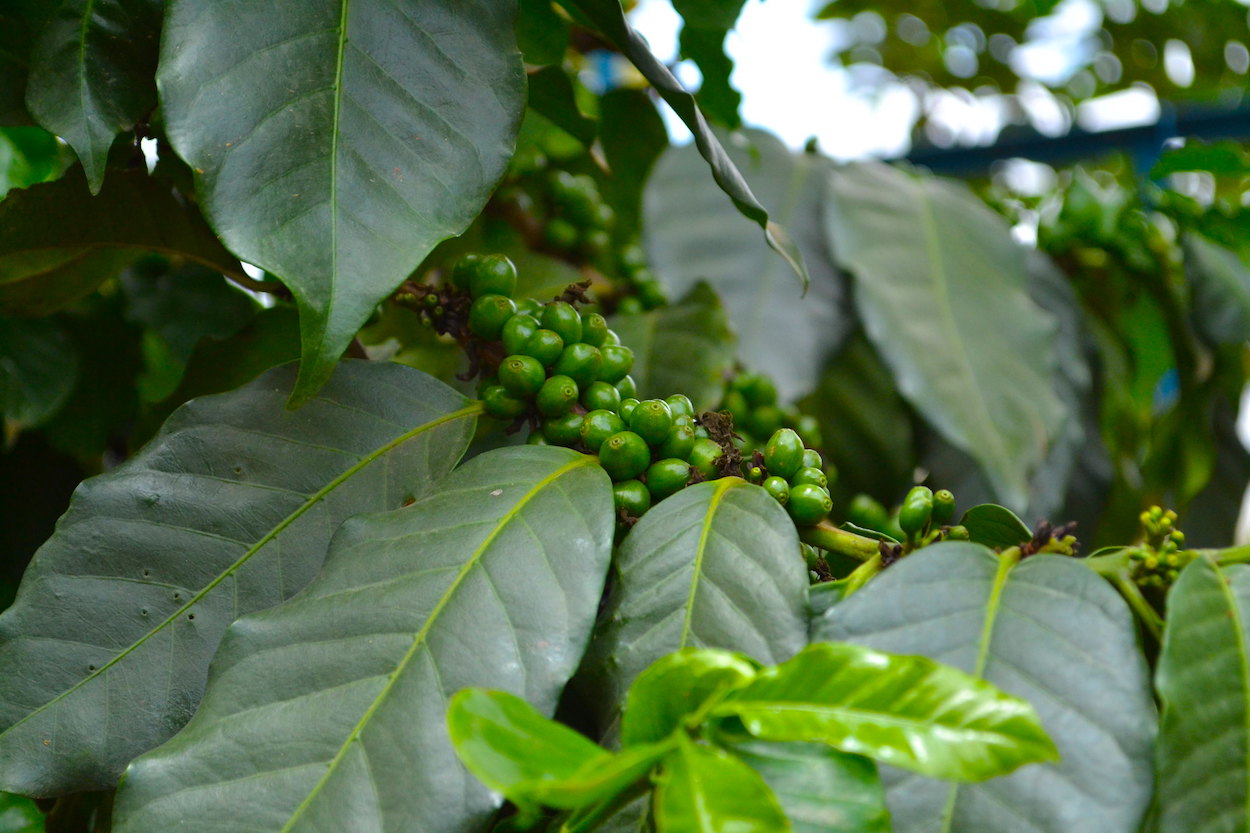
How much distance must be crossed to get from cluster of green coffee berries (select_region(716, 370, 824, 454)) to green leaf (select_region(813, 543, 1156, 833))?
0.41 metres

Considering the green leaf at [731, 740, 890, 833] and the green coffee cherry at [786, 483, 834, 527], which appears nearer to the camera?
the green leaf at [731, 740, 890, 833]

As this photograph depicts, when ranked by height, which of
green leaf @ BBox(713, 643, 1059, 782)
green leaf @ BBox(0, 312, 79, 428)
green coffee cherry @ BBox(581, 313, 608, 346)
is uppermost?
green leaf @ BBox(713, 643, 1059, 782)

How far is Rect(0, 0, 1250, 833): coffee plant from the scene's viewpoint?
359 millimetres

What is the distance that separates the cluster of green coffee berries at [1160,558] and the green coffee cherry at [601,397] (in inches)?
10.3

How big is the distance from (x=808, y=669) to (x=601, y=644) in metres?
0.12

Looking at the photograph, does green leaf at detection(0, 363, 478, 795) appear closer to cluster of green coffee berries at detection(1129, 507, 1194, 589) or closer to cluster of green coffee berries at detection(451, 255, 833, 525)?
cluster of green coffee berries at detection(451, 255, 833, 525)

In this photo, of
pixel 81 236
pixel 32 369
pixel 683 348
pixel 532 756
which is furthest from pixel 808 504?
pixel 32 369

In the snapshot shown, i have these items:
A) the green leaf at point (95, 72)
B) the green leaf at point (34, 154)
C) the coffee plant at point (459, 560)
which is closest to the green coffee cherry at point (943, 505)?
the coffee plant at point (459, 560)

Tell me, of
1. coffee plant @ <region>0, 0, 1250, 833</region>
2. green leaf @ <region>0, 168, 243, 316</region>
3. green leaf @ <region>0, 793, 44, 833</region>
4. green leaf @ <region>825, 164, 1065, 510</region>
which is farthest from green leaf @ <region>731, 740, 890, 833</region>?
green leaf @ <region>825, 164, 1065, 510</region>

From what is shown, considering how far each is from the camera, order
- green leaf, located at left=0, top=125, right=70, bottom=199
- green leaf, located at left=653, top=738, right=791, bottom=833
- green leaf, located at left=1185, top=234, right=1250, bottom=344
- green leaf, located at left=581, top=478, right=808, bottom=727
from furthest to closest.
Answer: green leaf, located at left=1185, top=234, right=1250, bottom=344 → green leaf, located at left=0, top=125, right=70, bottom=199 → green leaf, located at left=581, top=478, right=808, bottom=727 → green leaf, located at left=653, top=738, right=791, bottom=833

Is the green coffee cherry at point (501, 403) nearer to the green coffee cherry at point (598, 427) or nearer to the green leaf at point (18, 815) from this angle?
the green coffee cherry at point (598, 427)

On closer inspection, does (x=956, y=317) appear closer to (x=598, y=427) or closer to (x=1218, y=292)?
(x=1218, y=292)

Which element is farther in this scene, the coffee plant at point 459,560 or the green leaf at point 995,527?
the green leaf at point 995,527

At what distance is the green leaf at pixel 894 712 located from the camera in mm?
322
